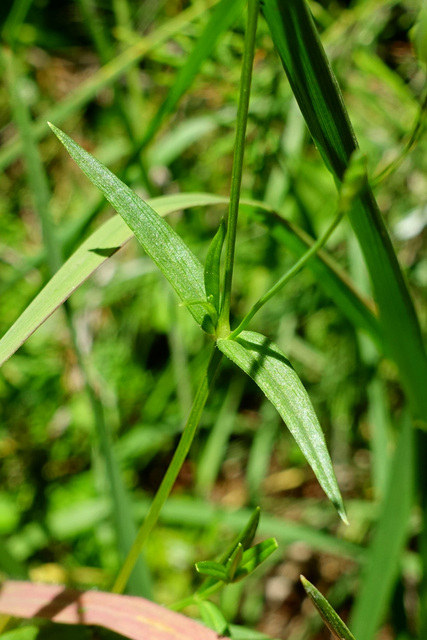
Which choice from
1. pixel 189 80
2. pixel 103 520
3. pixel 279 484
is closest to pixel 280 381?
pixel 189 80

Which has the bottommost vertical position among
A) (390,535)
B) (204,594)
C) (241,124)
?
(390,535)

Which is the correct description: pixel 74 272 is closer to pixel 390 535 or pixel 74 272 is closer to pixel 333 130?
pixel 333 130

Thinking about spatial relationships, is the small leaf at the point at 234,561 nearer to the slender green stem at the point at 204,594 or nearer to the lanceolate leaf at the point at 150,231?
the slender green stem at the point at 204,594

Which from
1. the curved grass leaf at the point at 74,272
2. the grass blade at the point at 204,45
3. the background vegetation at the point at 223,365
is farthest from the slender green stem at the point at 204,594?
the grass blade at the point at 204,45

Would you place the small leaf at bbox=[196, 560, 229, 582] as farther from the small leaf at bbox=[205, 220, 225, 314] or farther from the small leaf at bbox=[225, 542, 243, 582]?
the small leaf at bbox=[205, 220, 225, 314]

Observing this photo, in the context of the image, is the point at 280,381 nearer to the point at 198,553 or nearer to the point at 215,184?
the point at 198,553

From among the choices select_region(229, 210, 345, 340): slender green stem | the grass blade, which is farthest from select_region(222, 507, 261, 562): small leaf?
the grass blade

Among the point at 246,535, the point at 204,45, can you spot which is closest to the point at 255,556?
the point at 246,535
